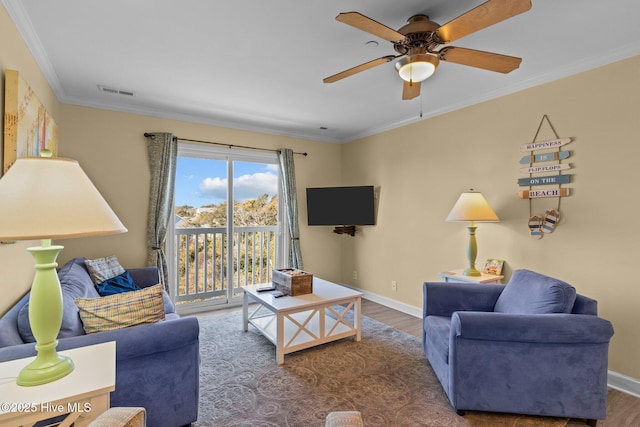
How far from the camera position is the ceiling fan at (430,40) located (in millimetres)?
1507

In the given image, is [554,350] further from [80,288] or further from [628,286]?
[80,288]

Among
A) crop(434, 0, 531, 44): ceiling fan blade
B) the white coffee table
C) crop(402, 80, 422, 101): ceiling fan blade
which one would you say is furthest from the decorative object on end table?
crop(434, 0, 531, 44): ceiling fan blade

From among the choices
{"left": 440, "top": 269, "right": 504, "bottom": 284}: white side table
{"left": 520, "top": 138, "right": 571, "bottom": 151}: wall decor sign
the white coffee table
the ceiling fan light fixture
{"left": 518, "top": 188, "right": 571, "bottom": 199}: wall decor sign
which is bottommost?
the white coffee table

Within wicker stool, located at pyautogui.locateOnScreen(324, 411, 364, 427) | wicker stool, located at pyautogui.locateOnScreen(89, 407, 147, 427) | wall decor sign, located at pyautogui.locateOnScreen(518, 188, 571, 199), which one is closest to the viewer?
wicker stool, located at pyautogui.locateOnScreen(324, 411, 364, 427)

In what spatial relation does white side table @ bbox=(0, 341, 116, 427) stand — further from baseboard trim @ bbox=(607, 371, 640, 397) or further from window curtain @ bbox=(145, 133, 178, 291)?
baseboard trim @ bbox=(607, 371, 640, 397)

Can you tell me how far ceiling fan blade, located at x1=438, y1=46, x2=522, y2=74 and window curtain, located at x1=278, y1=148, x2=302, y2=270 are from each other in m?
3.01

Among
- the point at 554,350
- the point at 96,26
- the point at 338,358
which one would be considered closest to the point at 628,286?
the point at 554,350

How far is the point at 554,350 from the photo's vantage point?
6.05ft

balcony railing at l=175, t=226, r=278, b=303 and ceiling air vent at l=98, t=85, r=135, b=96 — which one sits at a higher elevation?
ceiling air vent at l=98, t=85, r=135, b=96

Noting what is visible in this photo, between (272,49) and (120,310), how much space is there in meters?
2.03

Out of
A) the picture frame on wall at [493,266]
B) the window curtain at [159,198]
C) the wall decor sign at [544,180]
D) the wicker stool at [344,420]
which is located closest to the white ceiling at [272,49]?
the window curtain at [159,198]

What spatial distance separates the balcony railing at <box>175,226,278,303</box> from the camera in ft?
13.4

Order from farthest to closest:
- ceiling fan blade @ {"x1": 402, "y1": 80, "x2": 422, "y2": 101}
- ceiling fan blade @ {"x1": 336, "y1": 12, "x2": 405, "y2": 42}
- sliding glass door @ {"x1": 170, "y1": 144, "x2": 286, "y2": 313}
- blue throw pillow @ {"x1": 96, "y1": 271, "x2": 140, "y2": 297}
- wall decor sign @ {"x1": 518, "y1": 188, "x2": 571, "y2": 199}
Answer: sliding glass door @ {"x1": 170, "y1": 144, "x2": 286, "y2": 313}, blue throw pillow @ {"x1": 96, "y1": 271, "x2": 140, "y2": 297}, wall decor sign @ {"x1": 518, "y1": 188, "x2": 571, "y2": 199}, ceiling fan blade @ {"x1": 402, "y1": 80, "x2": 422, "y2": 101}, ceiling fan blade @ {"x1": 336, "y1": 12, "x2": 405, "y2": 42}

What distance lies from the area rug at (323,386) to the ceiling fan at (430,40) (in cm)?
216
